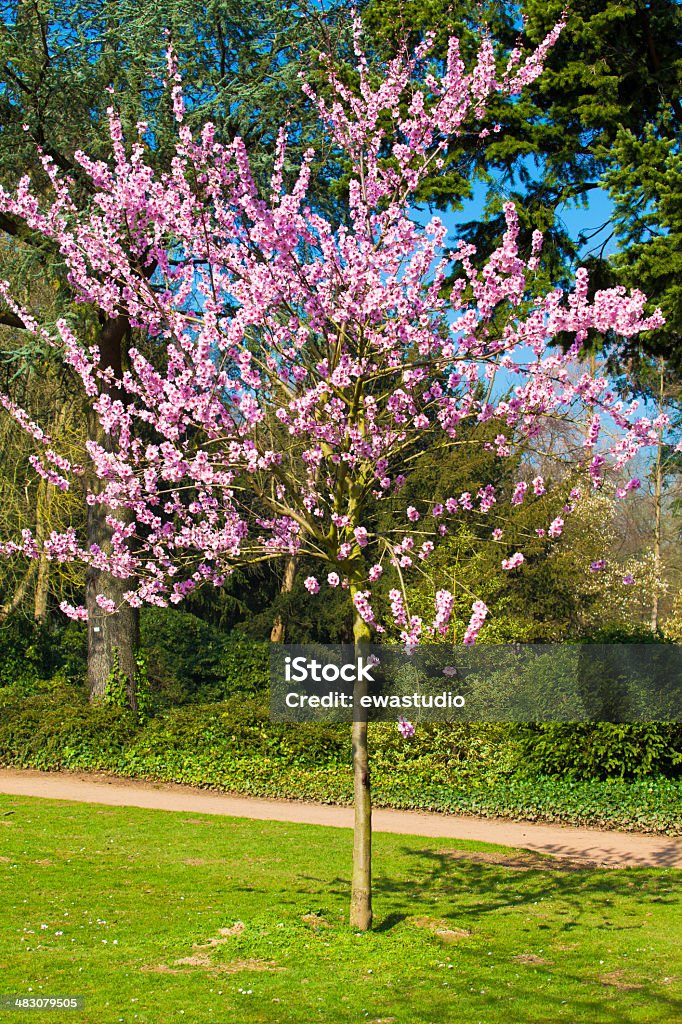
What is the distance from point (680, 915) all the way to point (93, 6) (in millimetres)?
14553

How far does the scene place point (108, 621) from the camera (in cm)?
1686

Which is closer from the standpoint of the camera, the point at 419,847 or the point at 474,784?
the point at 419,847

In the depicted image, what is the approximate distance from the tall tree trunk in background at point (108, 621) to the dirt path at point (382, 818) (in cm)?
206

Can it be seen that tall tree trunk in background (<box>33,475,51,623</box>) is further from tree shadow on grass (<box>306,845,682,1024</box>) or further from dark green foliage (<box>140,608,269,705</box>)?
→ tree shadow on grass (<box>306,845,682,1024</box>)

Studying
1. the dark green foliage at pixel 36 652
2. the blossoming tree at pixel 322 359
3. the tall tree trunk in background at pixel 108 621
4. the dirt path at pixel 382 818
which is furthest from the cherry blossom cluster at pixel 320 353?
the dark green foliage at pixel 36 652

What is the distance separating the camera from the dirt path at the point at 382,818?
435 inches

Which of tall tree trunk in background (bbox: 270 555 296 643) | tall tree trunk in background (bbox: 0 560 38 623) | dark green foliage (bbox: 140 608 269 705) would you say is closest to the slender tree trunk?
tall tree trunk in background (bbox: 0 560 38 623)

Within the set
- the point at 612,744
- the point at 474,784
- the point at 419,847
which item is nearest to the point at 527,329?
the point at 419,847

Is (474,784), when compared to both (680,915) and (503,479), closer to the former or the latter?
(680,915)

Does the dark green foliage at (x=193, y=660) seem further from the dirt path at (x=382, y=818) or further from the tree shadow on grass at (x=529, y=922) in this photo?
the tree shadow on grass at (x=529, y=922)

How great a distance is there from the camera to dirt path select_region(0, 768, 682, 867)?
36.3ft

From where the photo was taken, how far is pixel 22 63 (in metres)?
14.4

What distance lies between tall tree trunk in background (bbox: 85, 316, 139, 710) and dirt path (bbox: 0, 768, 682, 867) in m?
2.06

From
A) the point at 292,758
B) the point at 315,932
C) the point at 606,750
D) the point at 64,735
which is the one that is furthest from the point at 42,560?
the point at 315,932
